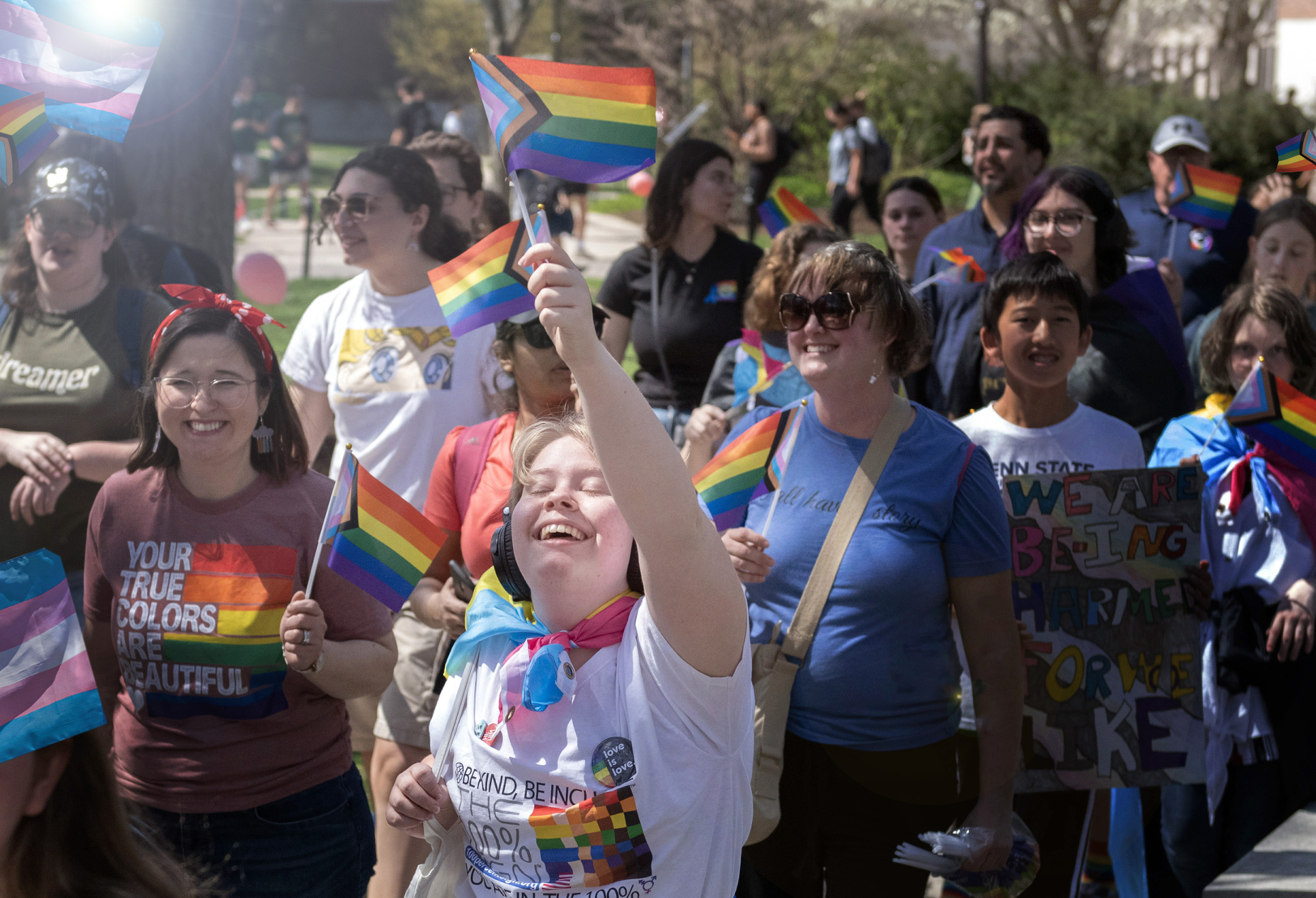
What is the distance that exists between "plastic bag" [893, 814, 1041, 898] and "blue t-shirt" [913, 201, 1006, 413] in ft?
5.87

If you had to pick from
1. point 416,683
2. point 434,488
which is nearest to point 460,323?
point 434,488

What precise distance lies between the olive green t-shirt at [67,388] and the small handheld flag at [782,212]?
256 centimetres

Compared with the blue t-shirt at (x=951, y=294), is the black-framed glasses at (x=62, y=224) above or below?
above

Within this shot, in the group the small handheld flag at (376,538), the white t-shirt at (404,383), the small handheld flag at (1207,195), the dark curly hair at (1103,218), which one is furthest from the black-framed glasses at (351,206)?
the small handheld flag at (1207,195)

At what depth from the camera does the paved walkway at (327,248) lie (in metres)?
15.4

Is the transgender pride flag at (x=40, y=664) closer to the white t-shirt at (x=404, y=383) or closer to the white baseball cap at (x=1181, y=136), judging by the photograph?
the white t-shirt at (x=404, y=383)

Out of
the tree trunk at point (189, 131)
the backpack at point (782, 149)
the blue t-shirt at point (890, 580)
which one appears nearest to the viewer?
the blue t-shirt at point (890, 580)

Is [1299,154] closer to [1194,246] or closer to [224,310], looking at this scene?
[224,310]

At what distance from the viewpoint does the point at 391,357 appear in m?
4.04

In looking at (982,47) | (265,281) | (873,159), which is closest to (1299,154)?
(265,281)

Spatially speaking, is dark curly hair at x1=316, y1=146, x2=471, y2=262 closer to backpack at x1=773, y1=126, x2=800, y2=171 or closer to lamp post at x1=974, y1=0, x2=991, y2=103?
backpack at x1=773, y1=126, x2=800, y2=171

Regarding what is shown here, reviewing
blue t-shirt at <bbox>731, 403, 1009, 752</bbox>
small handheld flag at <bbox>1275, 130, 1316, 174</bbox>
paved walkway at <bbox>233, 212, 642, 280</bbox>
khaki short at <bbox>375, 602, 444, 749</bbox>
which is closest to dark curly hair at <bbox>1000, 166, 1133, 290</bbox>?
small handheld flag at <bbox>1275, 130, 1316, 174</bbox>

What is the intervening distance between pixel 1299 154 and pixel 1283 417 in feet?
3.08

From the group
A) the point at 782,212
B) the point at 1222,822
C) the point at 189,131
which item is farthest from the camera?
the point at 189,131
